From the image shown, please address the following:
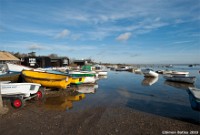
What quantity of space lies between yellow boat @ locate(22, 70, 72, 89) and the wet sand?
5057mm

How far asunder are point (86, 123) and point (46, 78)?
8.12 meters

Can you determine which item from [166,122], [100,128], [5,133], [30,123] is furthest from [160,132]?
[5,133]

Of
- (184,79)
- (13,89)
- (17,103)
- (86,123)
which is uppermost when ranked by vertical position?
(13,89)

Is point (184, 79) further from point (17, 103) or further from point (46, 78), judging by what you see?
point (17, 103)

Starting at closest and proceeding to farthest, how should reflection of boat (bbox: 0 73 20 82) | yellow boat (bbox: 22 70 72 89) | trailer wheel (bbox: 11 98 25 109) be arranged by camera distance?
trailer wheel (bbox: 11 98 25 109), yellow boat (bbox: 22 70 72 89), reflection of boat (bbox: 0 73 20 82)

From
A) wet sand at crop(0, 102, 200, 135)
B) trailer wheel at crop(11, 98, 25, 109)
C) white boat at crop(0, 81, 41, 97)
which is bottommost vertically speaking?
wet sand at crop(0, 102, 200, 135)

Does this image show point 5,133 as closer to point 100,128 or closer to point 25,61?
point 100,128

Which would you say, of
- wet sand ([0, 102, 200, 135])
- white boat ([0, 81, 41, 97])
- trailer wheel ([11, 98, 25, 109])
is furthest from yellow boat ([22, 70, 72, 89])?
wet sand ([0, 102, 200, 135])

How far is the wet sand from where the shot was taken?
646 cm

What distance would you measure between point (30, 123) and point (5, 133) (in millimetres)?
1157

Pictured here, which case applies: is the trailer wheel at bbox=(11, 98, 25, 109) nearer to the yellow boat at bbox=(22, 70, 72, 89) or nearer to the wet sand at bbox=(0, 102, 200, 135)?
the wet sand at bbox=(0, 102, 200, 135)

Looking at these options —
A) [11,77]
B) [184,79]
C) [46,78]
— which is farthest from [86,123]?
[184,79]

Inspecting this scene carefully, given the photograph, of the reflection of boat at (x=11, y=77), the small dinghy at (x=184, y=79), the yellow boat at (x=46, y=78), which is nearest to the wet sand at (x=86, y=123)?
the yellow boat at (x=46, y=78)

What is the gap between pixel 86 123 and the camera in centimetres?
732
